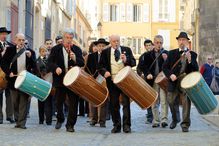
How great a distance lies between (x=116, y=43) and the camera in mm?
11039

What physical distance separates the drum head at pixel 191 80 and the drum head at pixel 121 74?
0.91 metres

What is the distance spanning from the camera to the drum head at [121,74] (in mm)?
10328

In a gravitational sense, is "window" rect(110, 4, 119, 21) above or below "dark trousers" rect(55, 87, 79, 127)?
above

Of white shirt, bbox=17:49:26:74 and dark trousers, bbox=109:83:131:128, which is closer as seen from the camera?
dark trousers, bbox=109:83:131:128

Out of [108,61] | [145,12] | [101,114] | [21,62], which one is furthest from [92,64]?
[145,12]

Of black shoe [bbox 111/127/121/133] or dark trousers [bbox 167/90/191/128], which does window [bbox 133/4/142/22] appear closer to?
dark trousers [bbox 167/90/191/128]

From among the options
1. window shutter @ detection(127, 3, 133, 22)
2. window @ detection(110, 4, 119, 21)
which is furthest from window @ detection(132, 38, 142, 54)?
window @ detection(110, 4, 119, 21)

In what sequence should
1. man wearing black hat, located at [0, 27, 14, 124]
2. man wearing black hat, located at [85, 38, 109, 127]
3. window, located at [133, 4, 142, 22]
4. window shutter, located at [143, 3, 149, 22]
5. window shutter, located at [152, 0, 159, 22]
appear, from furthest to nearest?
1. window shutter, located at [152, 0, 159, 22]
2. window, located at [133, 4, 142, 22]
3. window shutter, located at [143, 3, 149, 22]
4. man wearing black hat, located at [85, 38, 109, 127]
5. man wearing black hat, located at [0, 27, 14, 124]

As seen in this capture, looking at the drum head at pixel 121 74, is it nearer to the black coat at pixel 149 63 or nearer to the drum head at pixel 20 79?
the drum head at pixel 20 79

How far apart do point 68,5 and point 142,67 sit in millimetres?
27506

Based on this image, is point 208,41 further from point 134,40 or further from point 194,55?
point 134,40

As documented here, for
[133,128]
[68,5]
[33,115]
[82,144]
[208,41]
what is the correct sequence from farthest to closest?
[68,5] → [208,41] → [33,115] → [133,128] → [82,144]

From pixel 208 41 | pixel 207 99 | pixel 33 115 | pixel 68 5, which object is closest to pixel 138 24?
pixel 68 5

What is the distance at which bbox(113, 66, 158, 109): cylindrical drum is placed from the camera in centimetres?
1031
